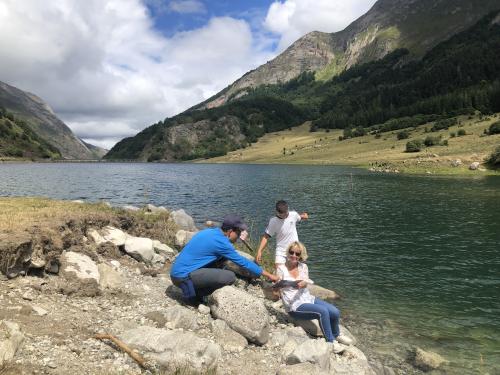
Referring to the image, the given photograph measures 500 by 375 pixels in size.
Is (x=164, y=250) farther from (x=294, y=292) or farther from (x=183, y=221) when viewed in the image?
Result: (x=294, y=292)

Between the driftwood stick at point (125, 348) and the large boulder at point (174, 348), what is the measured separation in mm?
248

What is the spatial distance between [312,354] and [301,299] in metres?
2.20

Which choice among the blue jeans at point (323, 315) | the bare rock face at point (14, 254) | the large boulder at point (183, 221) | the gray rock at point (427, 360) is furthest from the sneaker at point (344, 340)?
the large boulder at point (183, 221)

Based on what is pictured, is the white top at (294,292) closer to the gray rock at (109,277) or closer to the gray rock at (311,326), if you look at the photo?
the gray rock at (311,326)

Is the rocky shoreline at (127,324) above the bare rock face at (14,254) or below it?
below

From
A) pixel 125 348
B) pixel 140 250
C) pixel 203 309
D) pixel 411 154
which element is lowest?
pixel 411 154

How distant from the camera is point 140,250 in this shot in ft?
54.0

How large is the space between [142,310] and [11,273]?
4.04 metres

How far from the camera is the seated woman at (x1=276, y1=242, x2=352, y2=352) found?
11.1m

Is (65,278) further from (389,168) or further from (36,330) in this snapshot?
(389,168)

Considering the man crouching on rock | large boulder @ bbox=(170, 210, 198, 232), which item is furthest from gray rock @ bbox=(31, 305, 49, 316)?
large boulder @ bbox=(170, 210, 198, 232)

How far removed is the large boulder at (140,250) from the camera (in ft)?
53.8

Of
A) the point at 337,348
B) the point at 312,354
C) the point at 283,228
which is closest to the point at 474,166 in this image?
the point at 283,228

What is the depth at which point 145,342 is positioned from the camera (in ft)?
29.1
